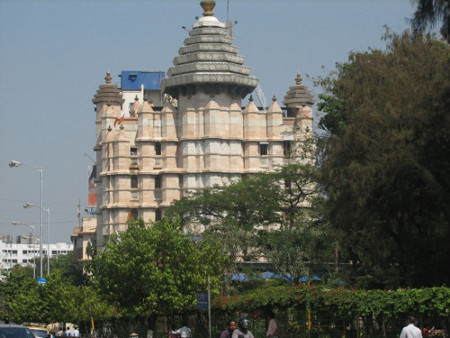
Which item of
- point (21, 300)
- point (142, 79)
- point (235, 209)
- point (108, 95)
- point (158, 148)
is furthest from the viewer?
point (142, 79)

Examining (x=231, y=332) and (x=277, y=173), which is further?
(x=277, y=173)

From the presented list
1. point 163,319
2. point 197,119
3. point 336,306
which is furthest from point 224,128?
point 336,306

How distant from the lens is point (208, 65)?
98.4 meters

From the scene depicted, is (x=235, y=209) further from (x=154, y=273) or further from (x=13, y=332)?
(x=13, y=332)

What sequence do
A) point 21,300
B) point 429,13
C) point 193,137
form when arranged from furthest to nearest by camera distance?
point 193,137, point 21,300, point 429,13

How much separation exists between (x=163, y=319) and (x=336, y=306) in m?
22.1

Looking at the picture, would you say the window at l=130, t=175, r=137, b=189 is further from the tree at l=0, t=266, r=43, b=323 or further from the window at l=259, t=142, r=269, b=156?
the tree at l=0, t=266, r=43, b=323

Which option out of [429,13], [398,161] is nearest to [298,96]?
[398,161]

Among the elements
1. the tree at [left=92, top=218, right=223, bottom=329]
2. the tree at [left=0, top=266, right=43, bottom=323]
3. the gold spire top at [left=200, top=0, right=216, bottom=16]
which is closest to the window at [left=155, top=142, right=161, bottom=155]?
the gold spire top at [left=200, top=0, right=216, bottom=16]

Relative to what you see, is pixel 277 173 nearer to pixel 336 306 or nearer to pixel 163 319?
pixel 163 319

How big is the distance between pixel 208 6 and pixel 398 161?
67464 millimetres

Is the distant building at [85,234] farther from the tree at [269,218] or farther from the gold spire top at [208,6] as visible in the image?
the tree at [269,218]

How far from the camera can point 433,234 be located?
37156 millimetres

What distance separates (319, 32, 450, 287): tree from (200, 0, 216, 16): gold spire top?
60370 mm
